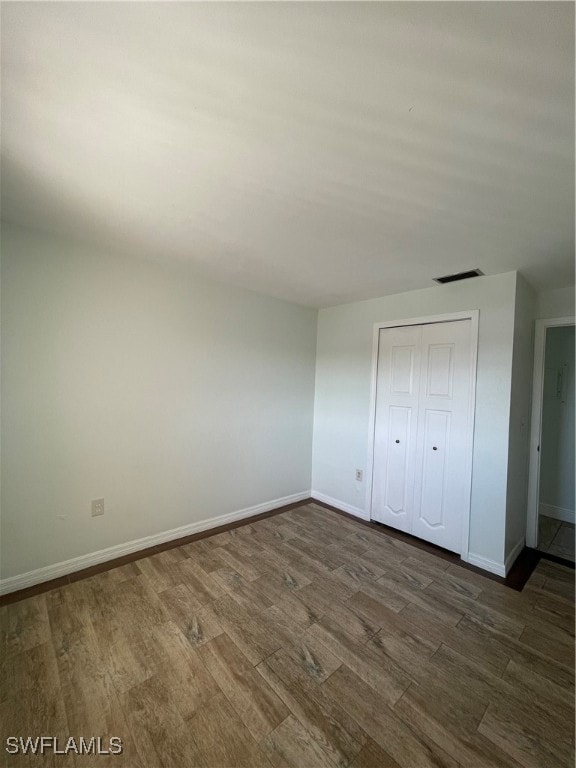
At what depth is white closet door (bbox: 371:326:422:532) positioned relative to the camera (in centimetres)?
283

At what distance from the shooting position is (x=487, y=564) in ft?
7.59

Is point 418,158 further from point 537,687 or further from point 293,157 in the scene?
point 537,687

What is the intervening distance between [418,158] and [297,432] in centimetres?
284

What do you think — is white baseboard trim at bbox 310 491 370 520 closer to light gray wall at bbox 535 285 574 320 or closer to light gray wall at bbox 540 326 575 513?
light gray wall at bbox 540 326 575 513

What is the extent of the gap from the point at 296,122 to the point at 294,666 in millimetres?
2426

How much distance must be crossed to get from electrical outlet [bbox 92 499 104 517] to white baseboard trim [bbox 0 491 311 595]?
0.96 feet

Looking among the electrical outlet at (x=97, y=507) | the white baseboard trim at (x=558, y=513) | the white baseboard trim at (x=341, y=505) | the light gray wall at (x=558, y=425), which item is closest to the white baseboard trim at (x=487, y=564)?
the white baseboard trim at (x=341, y=505)

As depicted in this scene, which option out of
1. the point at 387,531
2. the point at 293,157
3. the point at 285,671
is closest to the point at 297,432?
the point at 387,531

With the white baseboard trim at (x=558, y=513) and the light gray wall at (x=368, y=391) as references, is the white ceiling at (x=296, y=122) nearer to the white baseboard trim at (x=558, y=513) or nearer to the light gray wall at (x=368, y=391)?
the light gray wall at (x=368, y=391)

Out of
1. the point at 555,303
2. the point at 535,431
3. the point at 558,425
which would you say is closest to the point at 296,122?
the point at 555,303

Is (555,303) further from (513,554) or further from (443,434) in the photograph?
(513,554)

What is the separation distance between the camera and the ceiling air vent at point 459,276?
2320mm

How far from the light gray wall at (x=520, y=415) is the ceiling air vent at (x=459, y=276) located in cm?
30

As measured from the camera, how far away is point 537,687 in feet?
4.63
